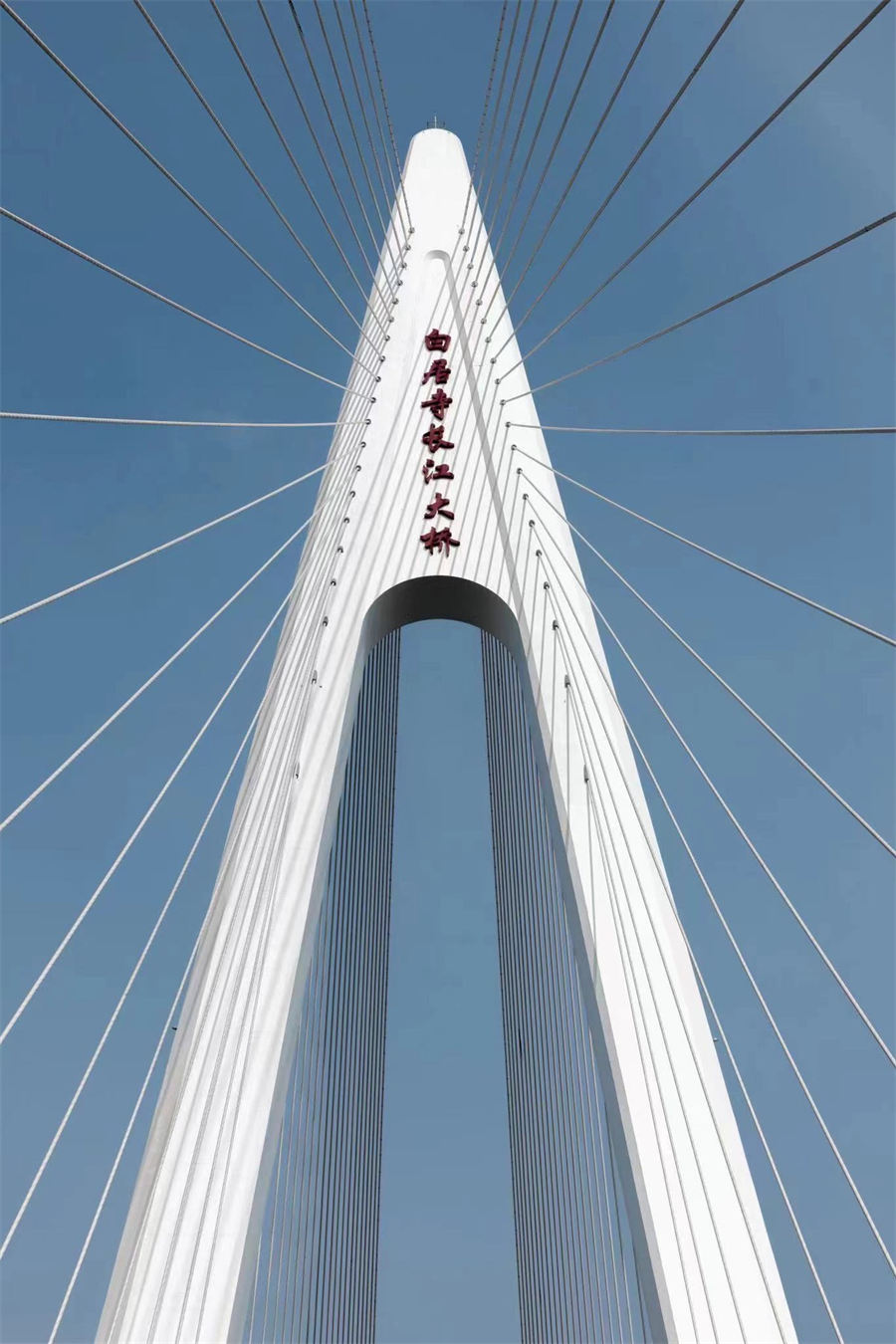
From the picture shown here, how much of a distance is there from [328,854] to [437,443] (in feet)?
11.1

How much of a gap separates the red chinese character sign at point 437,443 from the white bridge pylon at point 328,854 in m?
0.05

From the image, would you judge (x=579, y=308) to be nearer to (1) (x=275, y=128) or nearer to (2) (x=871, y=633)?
(1) (x=275, y=128)

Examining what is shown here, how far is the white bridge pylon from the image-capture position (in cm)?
598

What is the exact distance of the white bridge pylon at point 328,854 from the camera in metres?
5.98

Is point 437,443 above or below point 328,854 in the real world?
above

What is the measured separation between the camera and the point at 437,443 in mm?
9602

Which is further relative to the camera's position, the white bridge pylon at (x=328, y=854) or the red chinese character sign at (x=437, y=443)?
the red chinese character sign at (x=437, y=443)

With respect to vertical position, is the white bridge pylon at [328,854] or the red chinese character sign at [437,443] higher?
the red chinese character sign at [437,443]

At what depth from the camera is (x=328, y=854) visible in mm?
7750

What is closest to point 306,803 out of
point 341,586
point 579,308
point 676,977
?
point 341,586

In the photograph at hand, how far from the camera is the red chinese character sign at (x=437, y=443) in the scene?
356 inches

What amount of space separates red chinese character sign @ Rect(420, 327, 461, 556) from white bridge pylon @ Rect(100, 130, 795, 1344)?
55 mm

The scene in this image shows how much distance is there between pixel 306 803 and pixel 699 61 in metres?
4.48

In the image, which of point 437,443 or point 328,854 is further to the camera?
point 437,443
